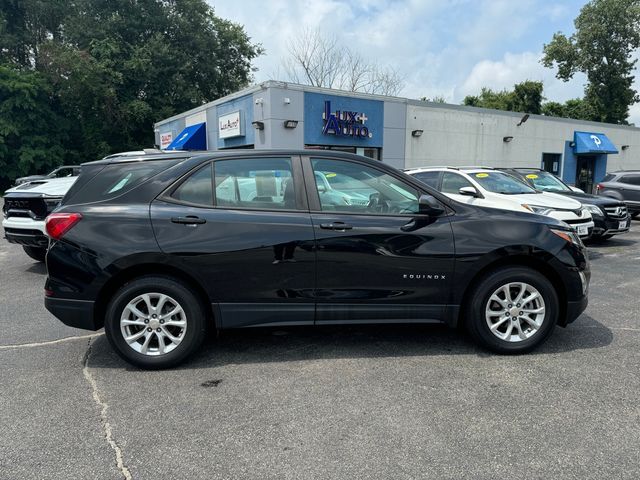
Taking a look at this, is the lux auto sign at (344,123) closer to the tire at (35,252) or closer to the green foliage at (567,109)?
the tire at (35,252)

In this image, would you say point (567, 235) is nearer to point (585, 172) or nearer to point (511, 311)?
point (511, 311)

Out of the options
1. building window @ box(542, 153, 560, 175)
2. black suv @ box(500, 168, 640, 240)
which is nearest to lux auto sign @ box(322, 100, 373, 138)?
black suv @ box(500, 168, 640, 240)

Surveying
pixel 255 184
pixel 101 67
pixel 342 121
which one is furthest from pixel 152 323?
pixel 101 67

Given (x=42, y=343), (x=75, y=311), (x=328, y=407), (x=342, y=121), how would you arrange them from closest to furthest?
(x=328, y=407)
(x=75, y=311)
(x=42, y=343)
(x=342, y=121)

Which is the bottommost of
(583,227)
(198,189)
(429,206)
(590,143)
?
(583,227)

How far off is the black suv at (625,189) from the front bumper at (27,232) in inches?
542

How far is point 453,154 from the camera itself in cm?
1847

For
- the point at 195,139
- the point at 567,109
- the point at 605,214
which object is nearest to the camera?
the point at 605,214

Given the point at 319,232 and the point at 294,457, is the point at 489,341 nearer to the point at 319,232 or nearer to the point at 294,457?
the point at 319,232

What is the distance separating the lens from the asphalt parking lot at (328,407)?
254 centimetres

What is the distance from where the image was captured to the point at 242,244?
12.0 ft

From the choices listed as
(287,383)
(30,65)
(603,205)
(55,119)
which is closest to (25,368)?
(287,383)

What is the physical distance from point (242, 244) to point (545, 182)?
9.19m

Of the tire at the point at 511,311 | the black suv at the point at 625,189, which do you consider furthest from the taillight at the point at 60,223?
the black suv at the point at 625,189
